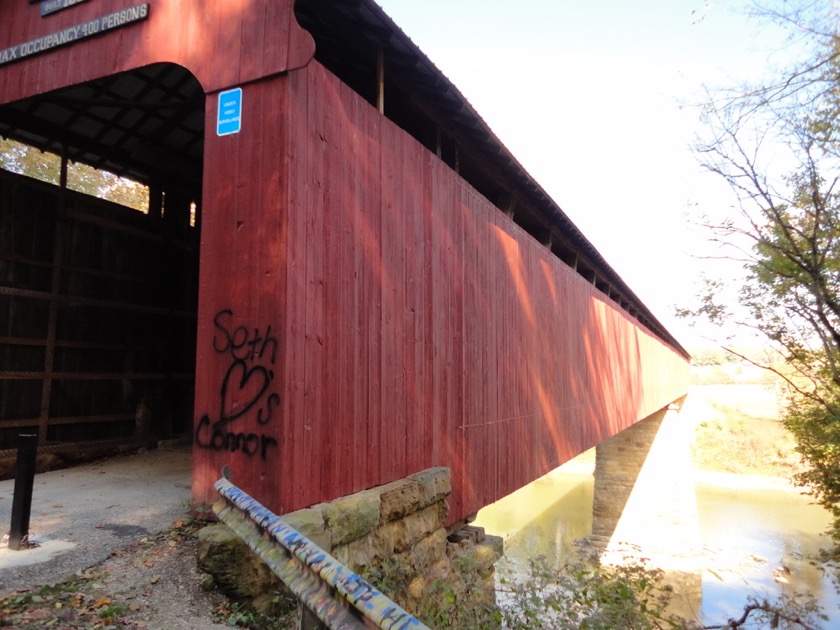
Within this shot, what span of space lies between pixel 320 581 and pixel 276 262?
1.98 meters

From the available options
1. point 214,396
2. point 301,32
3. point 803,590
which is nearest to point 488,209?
point 301,32

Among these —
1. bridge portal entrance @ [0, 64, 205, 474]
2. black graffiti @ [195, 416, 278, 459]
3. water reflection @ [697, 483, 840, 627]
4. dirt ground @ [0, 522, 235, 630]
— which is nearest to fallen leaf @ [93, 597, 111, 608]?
dirt ground @ [0, 522, 235, 630]

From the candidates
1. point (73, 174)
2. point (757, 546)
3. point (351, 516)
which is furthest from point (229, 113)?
→ point (757, 546)

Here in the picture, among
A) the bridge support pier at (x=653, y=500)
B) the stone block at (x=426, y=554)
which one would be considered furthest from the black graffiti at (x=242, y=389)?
the bridge support pier at (x=653, y=500)

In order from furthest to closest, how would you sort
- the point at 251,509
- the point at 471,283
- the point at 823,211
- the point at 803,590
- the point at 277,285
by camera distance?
the point at 803,590 < the point at 823,211 < the point at 471,283 < the point at 277,285 < the point at 251,509

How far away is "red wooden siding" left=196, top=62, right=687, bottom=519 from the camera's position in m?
3.25

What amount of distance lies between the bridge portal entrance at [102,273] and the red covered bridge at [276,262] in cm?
3

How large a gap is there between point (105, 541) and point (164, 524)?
328mm

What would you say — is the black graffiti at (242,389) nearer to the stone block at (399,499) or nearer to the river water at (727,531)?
the stone block at (399,499)

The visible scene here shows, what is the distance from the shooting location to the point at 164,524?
139 inches

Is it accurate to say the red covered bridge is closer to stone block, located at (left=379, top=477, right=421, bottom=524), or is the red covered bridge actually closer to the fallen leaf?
stone block, located at (left=379, top=477, right=421, bottom=524)

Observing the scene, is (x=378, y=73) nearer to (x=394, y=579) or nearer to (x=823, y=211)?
(x=394, y=579)

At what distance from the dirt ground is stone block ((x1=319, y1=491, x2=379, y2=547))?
0.68 meters

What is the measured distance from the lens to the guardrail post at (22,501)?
319 cm
